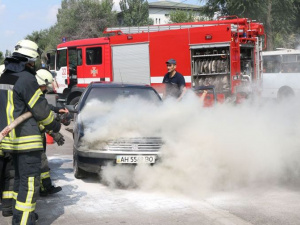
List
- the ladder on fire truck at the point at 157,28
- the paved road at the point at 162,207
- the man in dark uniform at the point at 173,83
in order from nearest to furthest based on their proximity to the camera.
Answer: the paved road at the point at 162,207 → the man in dark uniform at the point at 173,83 → the ladder on fire truck at the point at 157,28

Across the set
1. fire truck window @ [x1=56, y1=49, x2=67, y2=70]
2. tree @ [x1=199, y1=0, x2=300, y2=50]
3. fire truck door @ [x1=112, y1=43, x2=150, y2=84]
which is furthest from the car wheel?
tree @ [x1=199, y1=0, x2=300, y2=50]

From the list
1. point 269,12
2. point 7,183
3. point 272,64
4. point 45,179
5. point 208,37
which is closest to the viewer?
point 7,183

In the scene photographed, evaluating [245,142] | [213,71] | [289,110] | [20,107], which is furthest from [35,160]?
[213,71]

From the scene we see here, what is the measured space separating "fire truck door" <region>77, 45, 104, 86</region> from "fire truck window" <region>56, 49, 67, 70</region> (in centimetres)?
98

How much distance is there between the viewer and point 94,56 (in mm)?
14500

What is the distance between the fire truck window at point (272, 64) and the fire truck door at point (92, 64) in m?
8.13

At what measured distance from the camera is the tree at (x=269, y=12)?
2119cm

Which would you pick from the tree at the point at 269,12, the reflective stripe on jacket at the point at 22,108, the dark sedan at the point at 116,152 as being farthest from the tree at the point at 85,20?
the reflective stripe on jacket at the point at 22,108

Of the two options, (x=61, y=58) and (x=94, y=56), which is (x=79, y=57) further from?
(x=61, y=58)

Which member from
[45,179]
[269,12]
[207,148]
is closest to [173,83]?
[207,148]

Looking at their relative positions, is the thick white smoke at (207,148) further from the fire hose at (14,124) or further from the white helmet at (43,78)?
the fire hose at (14,124)

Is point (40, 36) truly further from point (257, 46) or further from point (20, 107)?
point (20, 107)

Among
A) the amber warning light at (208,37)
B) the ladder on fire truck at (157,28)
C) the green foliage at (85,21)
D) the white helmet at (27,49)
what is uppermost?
the green foliage at (85,21)

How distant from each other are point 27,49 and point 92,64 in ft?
33.6
